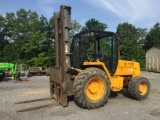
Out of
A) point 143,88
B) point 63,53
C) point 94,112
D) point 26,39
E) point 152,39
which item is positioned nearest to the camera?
point 94,112

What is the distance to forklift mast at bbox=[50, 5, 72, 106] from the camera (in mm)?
7875

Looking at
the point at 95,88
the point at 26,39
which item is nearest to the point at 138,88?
the point at 95,88

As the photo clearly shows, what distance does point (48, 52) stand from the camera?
35.9 meters

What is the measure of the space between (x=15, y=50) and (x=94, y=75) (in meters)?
33.6

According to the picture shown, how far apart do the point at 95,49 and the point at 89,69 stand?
3.48ft

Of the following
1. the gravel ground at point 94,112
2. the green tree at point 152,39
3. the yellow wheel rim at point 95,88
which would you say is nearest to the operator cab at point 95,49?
the yellow wheel rim at point 95,88

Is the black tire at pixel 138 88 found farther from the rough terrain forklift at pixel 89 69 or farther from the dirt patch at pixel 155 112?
the dirt patch at pixel 155 112

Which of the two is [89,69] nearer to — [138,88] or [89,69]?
[89,69]

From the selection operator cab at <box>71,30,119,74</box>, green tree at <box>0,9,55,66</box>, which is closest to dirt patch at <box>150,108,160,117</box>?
operator cab at <box>71,30,119,74</box>

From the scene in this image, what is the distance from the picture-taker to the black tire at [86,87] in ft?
24.6

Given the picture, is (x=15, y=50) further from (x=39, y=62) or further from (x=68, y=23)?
(x=68, y=23)

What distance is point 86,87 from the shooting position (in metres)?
7.74

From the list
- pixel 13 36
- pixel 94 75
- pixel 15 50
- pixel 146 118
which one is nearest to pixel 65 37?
pixel 94 75

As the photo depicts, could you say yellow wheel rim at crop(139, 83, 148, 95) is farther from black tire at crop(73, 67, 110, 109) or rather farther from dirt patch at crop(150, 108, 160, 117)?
black tire at crop(73, 67, 110, 109)
